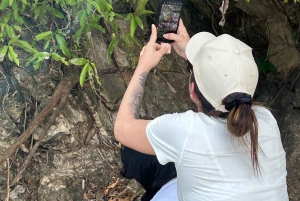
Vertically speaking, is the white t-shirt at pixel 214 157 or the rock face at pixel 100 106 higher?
the white t-shirt at pixel 214 157

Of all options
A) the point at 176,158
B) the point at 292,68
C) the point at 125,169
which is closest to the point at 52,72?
the point at 125,169

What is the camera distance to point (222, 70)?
1689 millimetres

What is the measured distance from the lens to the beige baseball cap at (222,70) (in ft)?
5.51

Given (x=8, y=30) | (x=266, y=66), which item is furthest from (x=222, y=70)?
(x=266, y=66)

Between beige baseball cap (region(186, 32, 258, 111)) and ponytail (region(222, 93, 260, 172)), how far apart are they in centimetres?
5

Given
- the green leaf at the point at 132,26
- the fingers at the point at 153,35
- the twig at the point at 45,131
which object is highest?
the fingers at the point at 153,35

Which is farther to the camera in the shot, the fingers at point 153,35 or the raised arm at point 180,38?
the raised arm at point 180,38

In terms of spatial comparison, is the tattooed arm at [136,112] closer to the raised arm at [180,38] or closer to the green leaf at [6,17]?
the raised arm at [180,38]

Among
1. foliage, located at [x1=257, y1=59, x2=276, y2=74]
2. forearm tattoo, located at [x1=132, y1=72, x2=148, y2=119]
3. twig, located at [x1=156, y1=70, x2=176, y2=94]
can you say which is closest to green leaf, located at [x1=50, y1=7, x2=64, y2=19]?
forearm tattoo, located at [x1=132, y1=72, x2=148, y2=119]

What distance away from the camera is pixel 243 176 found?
1.67 metres

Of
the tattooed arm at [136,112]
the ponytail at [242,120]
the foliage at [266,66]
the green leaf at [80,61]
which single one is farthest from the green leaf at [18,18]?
the foliage at [266,66]

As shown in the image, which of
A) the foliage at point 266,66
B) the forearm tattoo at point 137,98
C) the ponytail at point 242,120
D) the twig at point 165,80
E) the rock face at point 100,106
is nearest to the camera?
the ponytail at point 242,120

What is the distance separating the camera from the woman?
5.43 feet

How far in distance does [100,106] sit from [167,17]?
3.29ft
